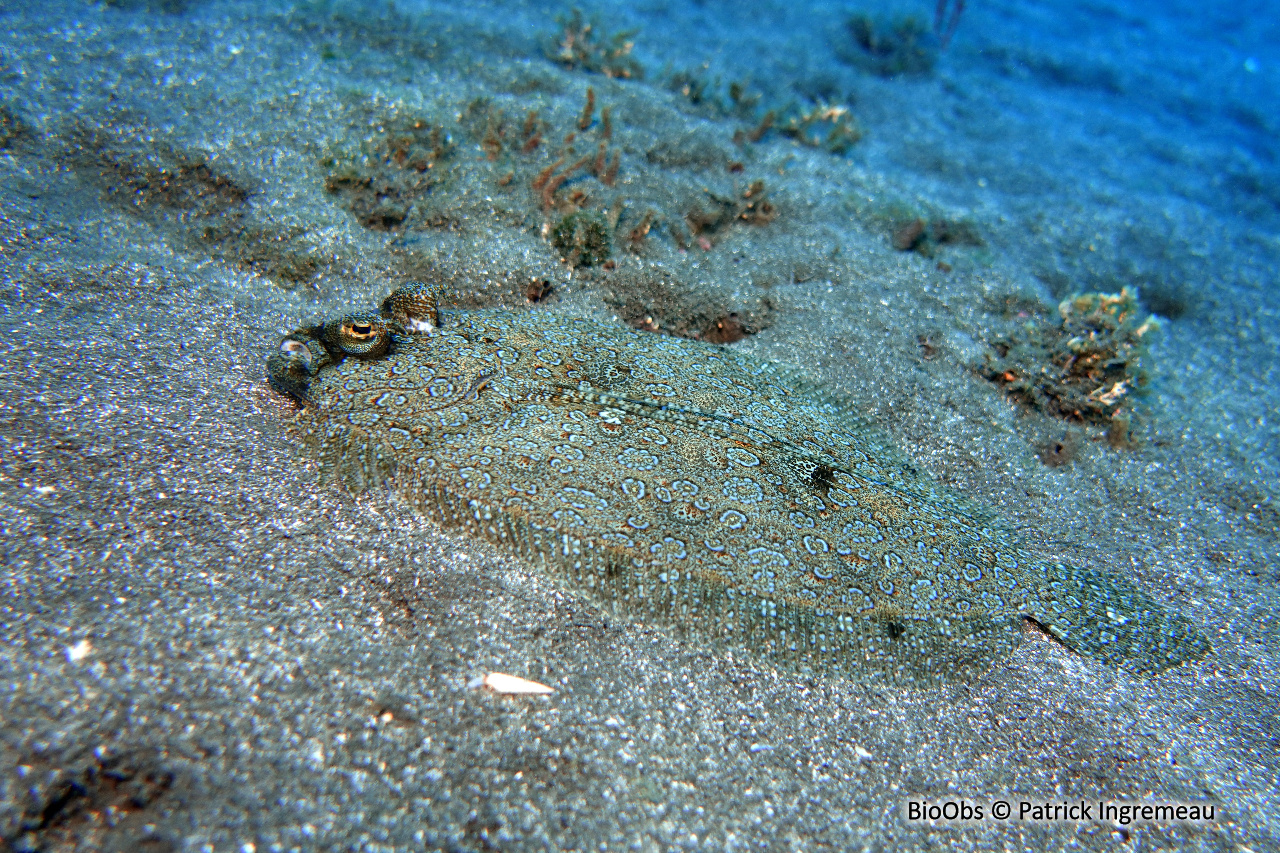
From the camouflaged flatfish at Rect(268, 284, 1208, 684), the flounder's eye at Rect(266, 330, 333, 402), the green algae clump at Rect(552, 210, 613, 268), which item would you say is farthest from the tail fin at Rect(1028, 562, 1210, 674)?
the flounder's eye at Rect(266, 330, 333, 402)

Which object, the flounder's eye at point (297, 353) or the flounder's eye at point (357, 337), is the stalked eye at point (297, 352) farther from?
the flounder's eye at point (357, 337)

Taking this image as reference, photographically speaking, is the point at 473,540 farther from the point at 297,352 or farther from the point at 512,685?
the point at 297,352

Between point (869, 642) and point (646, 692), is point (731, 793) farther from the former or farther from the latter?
point (869, 642)

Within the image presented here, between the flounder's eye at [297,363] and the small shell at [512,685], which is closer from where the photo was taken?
the small shell at [512,685]

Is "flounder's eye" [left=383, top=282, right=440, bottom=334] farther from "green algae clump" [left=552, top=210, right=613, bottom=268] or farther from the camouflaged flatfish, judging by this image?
"green algae clump" [left=552, top=210, right=613, bottom=268]

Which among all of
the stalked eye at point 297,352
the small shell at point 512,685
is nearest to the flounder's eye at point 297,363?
the stalked eye at point 297,352
